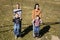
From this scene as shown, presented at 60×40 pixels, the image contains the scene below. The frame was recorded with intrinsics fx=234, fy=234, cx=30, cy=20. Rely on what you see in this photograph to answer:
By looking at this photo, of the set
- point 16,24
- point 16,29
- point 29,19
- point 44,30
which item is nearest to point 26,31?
point 44,30

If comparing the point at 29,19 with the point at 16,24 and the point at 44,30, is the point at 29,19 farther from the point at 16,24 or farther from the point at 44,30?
the point at 16,24

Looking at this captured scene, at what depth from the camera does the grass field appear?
49.9ft

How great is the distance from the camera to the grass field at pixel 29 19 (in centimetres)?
1520

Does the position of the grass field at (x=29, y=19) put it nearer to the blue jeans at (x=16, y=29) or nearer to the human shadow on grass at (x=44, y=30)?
the human shadow on grass at (x=44, y=30)

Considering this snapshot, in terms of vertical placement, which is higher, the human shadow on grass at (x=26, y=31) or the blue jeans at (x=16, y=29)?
the blue jeans at (x=16, y=29)

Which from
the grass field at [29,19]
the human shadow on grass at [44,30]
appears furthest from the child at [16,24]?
the human shadow on grass at [44,30]

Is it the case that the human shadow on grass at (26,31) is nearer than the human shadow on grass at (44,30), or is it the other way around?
the human shadow on grass at (26,31)

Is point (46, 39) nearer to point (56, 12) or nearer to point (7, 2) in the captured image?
point (56, 12)

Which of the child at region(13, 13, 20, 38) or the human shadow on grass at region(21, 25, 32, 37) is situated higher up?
the child at region(13, 13, 20, 38)

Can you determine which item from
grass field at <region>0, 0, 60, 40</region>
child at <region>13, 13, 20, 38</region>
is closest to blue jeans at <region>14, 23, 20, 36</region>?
child at <region>13, 13, 20, 38</region>

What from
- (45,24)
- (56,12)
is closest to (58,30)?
(45,24)

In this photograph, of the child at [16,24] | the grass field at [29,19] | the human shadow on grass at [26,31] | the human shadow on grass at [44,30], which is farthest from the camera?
the human shadow on grass at [44,30]

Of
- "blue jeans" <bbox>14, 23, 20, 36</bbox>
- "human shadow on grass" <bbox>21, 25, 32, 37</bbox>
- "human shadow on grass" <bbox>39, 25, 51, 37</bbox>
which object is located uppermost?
"blue jeans" <bbox>14, 23, 20, 36</bbox>

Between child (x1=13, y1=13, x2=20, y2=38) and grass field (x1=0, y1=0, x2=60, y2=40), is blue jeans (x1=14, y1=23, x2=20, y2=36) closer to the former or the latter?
child (x1=13, y1=13, x2=20, y2=38)
